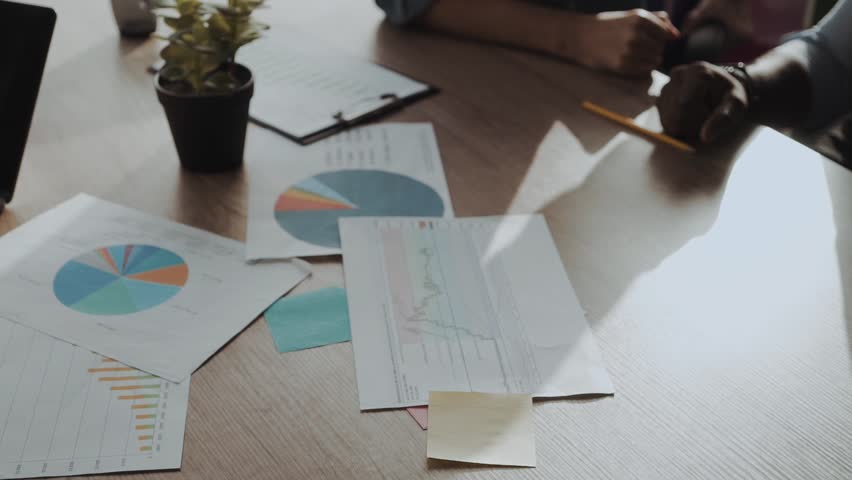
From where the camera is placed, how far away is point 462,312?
714mm

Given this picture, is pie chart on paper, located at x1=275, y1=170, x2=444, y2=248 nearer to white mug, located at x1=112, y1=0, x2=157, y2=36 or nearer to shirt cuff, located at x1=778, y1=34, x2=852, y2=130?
white mug, located at x1=112, y1=0, x2=157, y2=36

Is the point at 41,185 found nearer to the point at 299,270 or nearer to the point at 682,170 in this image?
the point at 299,270

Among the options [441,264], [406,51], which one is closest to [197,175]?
[441,264]

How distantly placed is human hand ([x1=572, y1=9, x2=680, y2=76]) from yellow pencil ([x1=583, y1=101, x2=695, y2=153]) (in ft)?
0.40

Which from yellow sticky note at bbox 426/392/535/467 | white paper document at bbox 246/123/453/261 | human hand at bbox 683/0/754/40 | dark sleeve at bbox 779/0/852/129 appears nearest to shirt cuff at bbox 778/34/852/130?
dark sleeve at bbox 779/0/852/129

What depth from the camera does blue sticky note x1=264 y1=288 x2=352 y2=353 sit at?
26.4 inches

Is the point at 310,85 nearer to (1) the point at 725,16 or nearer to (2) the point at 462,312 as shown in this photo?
(2) the point at 462,312

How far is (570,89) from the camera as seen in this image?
1.16 metres

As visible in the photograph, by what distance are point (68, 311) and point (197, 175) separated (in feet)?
0.90

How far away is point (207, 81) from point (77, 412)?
0.42 meters

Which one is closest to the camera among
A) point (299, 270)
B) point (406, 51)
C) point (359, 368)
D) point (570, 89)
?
point (359, 368)

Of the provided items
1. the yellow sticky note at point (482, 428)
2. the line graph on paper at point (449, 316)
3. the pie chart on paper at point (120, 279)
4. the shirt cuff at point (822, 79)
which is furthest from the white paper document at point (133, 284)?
the shirt cuff at point (822, 79)

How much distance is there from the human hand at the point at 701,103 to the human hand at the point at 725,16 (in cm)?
71

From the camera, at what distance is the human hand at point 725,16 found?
1.69 meters
